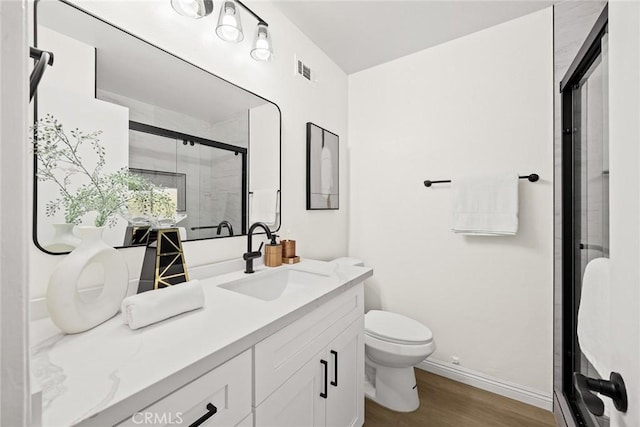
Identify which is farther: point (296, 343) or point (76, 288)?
point (296, 343)

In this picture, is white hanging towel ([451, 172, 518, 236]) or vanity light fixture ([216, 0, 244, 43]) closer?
vanity light fixture ([216, 0, 244, 43])

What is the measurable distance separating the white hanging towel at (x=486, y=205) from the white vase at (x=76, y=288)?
6.02 feet

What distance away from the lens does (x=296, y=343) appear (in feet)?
3.02

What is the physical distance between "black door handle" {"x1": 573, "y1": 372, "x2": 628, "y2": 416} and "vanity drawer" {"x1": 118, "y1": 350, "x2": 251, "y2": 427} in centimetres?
73

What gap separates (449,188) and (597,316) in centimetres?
116

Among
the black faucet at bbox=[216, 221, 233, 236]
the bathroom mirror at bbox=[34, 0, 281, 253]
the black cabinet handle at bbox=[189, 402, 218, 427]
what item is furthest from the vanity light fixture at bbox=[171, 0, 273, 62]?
the black cabinet handle at bbox=[189, 402, 218, 427]

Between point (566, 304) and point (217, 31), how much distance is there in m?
2.29

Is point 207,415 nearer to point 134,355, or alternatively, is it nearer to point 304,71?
point 134,355

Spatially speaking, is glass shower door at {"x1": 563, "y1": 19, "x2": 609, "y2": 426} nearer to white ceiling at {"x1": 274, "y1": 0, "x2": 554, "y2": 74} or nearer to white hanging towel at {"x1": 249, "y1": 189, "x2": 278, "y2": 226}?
white ceiling at {"x1": 274, "y1": 0, "x2": 554, "y2": 74}

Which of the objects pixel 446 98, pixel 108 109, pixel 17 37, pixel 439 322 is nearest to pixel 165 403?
pixel 17 37

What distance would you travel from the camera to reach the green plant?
2.60 feet

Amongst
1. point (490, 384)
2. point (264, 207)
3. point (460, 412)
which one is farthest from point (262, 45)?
point (490, 384)

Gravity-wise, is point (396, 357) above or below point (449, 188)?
below

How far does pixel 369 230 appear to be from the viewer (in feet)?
7.59
